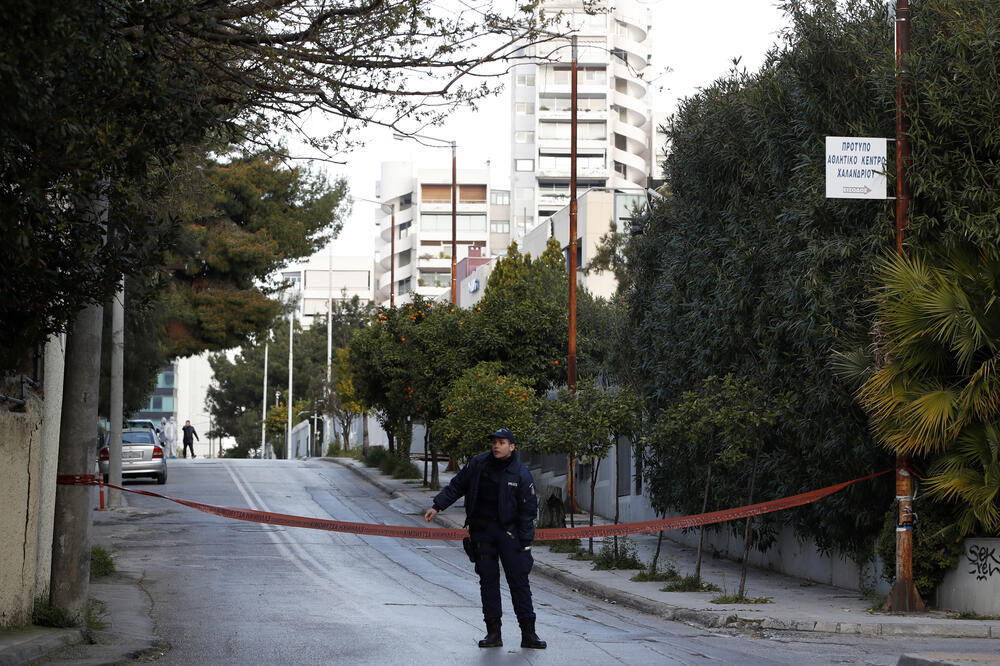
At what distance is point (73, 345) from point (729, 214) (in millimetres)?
9923

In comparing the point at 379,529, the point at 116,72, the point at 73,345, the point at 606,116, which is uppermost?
the point at 606,116

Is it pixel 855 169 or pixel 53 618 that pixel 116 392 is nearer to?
pixel 53 618

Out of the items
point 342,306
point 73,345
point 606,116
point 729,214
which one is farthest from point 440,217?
point 73,345

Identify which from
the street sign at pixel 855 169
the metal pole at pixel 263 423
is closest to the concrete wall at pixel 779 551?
the street sign at pixel 855 169

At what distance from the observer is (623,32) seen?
103688 millimetres

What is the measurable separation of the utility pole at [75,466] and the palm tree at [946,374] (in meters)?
7.63

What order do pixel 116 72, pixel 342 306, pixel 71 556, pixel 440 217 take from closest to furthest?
pixel 116 72 < pixel 71 556 < pixel 342 306 < pixel 440 217

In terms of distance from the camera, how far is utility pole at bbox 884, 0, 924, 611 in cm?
1297

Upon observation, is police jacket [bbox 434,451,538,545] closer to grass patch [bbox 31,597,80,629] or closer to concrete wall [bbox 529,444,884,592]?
grass patch [bbox 31,597,80,629]

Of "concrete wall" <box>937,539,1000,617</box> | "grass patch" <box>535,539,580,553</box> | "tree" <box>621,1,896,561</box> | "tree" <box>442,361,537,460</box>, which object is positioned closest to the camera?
"concrete wall" <box>937,539,1000,617</box>

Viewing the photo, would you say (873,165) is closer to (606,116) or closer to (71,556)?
(71,556)

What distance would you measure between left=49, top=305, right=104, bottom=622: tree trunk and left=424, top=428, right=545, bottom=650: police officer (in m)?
3.05

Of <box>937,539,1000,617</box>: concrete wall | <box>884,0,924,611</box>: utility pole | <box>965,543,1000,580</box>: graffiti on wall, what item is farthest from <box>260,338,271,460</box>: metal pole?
<box>965,543,1000,580</box>: graffiti on wall

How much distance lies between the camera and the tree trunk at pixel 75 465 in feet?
35.4
